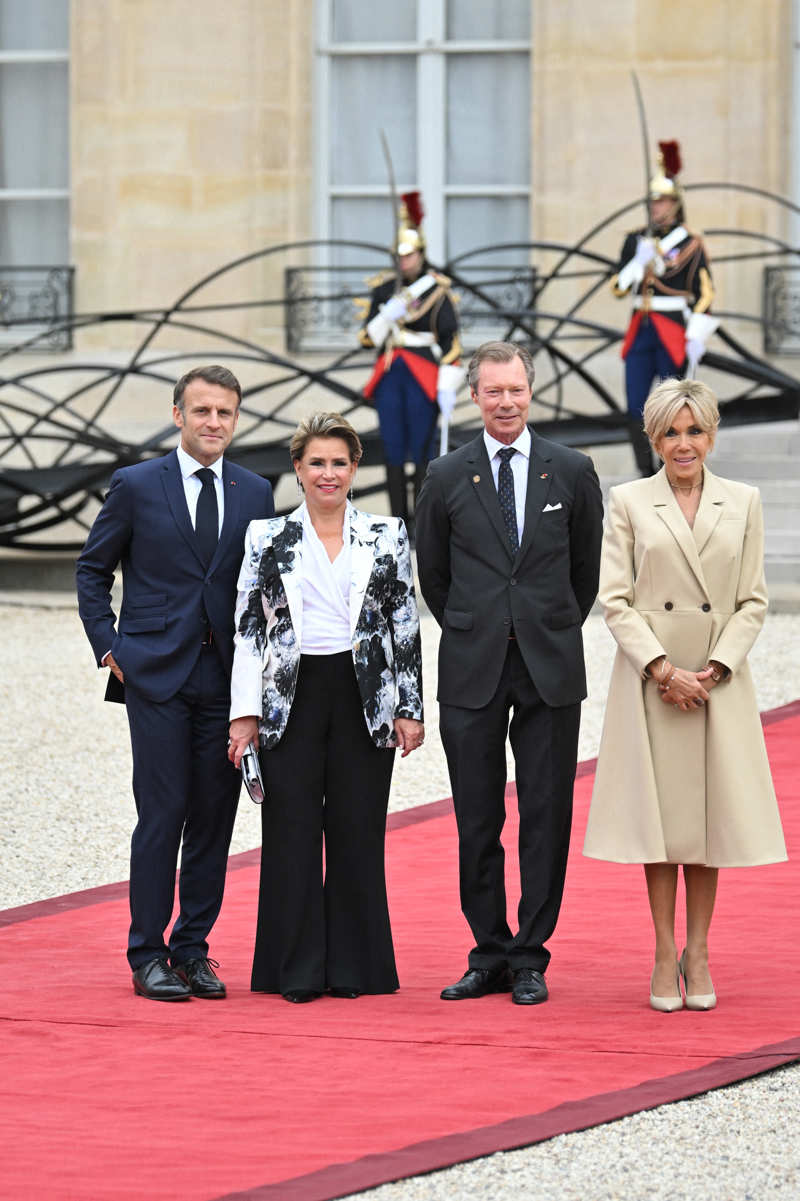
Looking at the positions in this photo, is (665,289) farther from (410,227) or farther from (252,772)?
(252,772)

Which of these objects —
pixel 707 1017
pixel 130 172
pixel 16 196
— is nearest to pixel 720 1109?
pixel 707 1017

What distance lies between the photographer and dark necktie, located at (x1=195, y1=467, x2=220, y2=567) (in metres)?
5.11

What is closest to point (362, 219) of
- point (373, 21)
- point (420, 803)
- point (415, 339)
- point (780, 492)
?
point (373, 21)

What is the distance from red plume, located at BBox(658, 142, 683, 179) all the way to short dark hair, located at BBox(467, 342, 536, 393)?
7.91m

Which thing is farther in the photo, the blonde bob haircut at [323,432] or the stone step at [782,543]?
the stone step at [782,543]

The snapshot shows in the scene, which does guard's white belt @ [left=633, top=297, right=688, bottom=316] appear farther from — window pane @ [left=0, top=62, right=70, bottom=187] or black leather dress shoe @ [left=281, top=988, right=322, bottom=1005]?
black leather dress shoe @ [left=281, top=988, right=322, bottom=1005]

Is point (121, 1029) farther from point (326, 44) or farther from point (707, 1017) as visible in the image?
point (326, 44)

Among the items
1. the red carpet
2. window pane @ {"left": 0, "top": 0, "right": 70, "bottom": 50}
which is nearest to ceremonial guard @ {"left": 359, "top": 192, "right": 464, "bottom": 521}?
window pane @ {"left": 0, "top": 0, "right": 70, "bottom": 50}

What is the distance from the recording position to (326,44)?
1612 centimetres

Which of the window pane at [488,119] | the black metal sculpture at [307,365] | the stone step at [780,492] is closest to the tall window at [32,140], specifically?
the black metal sculpture at [307,365]

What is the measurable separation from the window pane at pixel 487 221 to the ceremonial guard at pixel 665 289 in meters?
3.31

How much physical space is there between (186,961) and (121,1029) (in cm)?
41

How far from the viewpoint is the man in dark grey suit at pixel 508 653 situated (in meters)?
4.95

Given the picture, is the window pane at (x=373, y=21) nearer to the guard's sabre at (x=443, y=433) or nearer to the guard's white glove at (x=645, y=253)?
the guard's white glove at (x=645, y=253)
